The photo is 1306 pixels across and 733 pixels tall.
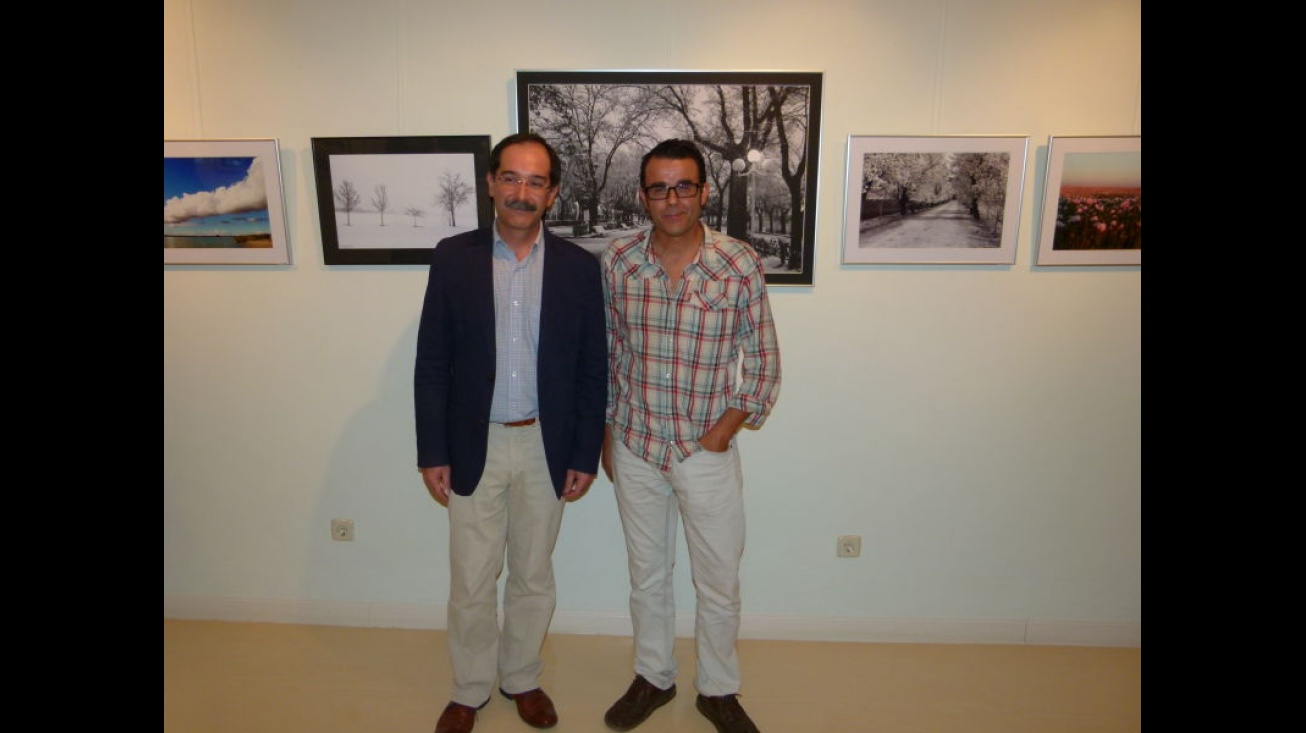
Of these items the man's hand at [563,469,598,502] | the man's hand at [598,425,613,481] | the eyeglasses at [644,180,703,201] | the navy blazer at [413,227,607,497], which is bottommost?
the man's hand at [563,469,598,502]

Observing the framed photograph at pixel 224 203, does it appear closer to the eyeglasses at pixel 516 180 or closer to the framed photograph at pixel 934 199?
the eyeglasses at pixel 516 180

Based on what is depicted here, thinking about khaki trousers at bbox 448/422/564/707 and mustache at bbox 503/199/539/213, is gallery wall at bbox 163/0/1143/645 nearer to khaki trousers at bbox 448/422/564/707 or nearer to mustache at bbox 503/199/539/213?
khaki trousers at bbox 448/422/564/707

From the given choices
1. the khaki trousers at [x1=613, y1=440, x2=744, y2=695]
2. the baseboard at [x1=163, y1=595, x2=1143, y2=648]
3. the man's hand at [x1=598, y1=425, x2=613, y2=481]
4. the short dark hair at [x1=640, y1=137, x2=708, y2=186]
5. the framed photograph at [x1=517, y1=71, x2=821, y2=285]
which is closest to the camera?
the short dark hair at [x1=640, y1=137, x2=708, y2=186]

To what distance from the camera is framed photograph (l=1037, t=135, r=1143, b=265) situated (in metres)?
2.38

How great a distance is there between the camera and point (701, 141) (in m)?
2.39

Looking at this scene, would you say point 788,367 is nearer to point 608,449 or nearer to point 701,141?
point 608,449

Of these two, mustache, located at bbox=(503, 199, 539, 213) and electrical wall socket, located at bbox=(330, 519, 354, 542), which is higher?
mustache, located at bbox=(503, 199, 539, 213)

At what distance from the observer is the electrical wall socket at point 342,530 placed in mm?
2729

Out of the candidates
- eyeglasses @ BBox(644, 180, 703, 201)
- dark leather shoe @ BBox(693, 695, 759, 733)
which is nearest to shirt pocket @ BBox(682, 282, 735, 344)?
eyeglasses @ BBox(644, 180, 703, 201)

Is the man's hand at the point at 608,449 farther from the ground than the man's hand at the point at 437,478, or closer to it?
farther from the ground

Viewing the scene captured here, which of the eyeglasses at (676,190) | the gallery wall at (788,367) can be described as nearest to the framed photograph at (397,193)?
the gallery wall at (788,367)

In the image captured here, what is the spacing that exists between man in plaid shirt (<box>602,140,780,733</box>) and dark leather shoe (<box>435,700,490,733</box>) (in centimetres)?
48

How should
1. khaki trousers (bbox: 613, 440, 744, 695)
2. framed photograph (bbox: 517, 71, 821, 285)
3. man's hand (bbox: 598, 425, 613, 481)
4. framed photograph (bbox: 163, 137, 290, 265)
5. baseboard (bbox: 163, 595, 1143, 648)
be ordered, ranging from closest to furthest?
khaki trousers (bbox: 613, 440, 744, 695)
man's hand (bbox: 598, 425, 613, 481)
framed photograph (bbox: 517, 71, 821, 285)
framed photograph (bbox: 163, 137, 290, 265)
baseboard (bbox: 163, 595, 1143, 648)

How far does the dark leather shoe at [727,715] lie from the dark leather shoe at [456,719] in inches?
31.2
